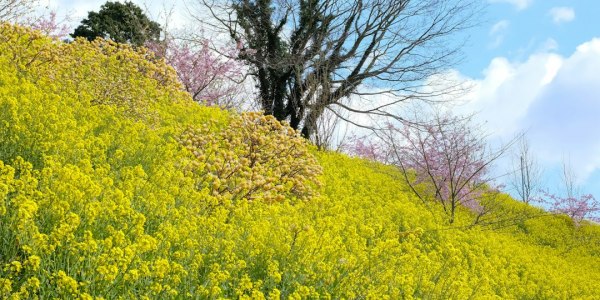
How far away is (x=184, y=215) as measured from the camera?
6.59 meters

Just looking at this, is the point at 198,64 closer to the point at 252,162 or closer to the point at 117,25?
the point at 117,25

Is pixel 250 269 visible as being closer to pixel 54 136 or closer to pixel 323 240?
pixel 323 240

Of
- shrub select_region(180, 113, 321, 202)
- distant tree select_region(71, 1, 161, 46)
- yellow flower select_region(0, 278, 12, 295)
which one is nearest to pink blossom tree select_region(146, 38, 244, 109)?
distant tree select_region(71, 1, 161, 46)

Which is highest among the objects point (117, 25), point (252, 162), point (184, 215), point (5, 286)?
point (117, 25)

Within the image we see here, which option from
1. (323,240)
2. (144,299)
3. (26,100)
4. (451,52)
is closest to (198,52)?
(451,52)

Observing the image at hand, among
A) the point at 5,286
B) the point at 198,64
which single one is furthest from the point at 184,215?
the point at 198,64

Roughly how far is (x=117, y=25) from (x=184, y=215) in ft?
64.8

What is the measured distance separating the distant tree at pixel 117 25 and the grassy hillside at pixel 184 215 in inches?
365

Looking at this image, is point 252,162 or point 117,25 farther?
point 117,25

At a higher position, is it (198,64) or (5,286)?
(198,64)

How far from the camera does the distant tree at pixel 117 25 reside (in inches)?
960

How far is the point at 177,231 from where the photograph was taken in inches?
232

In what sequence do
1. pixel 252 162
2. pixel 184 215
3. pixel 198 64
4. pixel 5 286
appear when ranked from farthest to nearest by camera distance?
pixel 198 64 → pixel 252 162 → pixel 184 215 → pixel 5 286

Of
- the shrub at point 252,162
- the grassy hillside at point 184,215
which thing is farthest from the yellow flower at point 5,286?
the shrub at point 252,162
